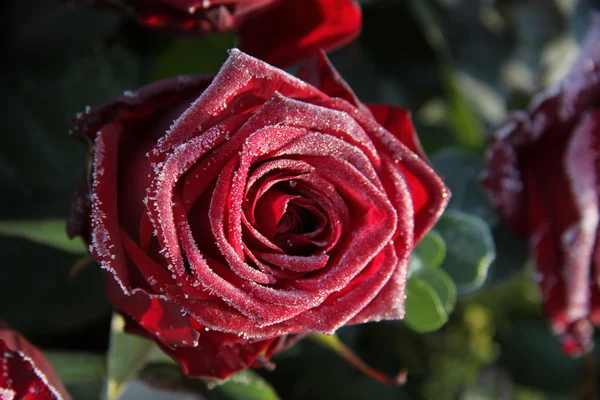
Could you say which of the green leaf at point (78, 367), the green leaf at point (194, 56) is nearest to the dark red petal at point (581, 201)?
the green leaf at point (194, 56)

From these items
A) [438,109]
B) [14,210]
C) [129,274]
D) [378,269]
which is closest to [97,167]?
[129,274]

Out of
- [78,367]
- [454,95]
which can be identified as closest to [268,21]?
[78,367]

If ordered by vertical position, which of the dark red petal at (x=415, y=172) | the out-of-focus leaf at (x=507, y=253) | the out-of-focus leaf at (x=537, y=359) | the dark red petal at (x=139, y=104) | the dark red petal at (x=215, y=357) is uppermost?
the dark red petal at (x=139, y=104)

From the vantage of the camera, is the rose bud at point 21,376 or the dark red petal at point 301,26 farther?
the dark red petal at point 301,26

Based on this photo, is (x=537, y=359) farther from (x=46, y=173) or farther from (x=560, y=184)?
(x=46, y=173)

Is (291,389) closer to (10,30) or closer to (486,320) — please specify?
(486,320)

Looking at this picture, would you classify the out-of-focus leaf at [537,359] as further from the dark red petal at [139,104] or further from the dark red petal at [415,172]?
the dark red petal at [139,104]
